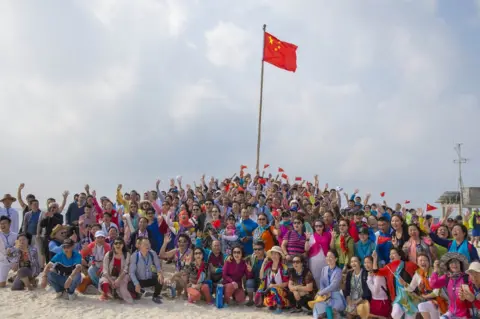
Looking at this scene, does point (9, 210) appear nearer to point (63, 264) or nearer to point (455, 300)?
point (63, 264)

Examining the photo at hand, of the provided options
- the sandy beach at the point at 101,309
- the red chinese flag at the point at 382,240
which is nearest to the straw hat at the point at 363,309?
the sandy beach at the point at 101,309

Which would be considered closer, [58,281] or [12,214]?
[58,281]

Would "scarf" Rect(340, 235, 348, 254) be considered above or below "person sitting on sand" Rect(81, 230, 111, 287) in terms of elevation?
above

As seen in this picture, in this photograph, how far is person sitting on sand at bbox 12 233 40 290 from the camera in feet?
30.8

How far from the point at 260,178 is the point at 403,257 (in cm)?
979

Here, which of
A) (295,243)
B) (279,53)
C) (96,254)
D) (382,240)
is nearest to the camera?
(382,240)

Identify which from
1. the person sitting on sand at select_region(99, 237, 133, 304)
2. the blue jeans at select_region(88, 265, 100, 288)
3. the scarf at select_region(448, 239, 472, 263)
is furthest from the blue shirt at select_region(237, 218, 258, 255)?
the scarf at select_region(448, 239, 472, 263)

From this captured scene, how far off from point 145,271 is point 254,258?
7.81ft

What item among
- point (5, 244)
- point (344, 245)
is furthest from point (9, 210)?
point (344, 245)

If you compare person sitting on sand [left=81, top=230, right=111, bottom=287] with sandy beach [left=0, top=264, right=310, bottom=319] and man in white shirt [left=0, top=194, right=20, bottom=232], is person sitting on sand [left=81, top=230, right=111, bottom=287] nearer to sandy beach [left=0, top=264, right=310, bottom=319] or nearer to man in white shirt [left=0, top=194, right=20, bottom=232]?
sandy beach [left=0, top=264, right=310, bottom=319]

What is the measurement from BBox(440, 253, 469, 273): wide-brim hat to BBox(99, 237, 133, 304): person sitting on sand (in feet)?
20.0

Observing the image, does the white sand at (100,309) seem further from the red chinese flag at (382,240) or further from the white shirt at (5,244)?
the red chinese flag at (382,240)

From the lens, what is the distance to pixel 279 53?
22953mm

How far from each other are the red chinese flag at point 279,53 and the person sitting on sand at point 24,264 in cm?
1650
